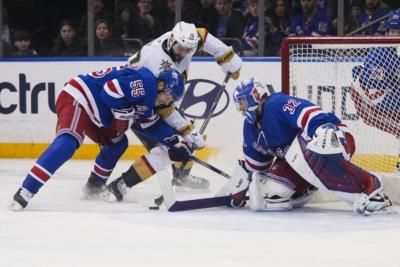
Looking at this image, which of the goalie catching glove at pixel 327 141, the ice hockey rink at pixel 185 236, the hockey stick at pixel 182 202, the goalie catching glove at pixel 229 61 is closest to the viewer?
the ice hockey rink at pixel 185 236

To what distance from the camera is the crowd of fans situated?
7633 millimetres

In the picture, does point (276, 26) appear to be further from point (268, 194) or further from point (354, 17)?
point (268, 194)

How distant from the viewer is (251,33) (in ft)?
25.8

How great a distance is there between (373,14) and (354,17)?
0.49ft

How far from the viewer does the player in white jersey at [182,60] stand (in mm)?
5703

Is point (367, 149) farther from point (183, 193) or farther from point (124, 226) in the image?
point (124, 226)

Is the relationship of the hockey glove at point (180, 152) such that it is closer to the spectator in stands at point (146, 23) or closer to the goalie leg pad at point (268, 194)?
the goalie leg pad at point (268, 194)

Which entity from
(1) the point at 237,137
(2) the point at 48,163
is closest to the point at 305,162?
(2) the point at 48,163

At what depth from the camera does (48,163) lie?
531 centimetres

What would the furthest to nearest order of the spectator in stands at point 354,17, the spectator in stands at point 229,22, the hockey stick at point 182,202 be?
1. the spectator in stands at point 229,22
2. the spectator in stands at point 354,17
3. the hockey stick at point 182,202

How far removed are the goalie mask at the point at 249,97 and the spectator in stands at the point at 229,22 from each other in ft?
8.80

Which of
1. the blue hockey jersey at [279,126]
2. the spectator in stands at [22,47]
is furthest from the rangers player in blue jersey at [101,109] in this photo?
the spectator in stands at [22,47]

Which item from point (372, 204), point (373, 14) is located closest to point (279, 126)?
point (372, 204)

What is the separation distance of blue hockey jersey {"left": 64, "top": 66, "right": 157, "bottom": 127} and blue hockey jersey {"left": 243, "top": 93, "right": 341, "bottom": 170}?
20.2 inches
